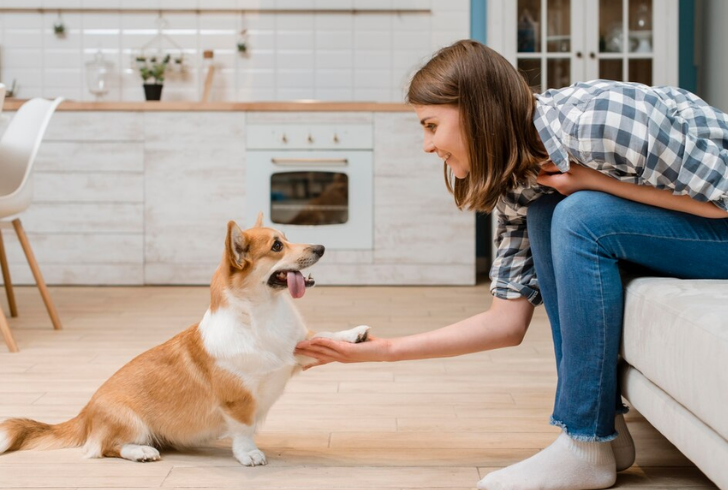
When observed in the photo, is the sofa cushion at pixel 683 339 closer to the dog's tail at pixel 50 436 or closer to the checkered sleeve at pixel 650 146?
the checkered sleeve at pixel 650 146

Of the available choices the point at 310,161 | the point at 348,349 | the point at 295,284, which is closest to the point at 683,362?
the point at 348,349

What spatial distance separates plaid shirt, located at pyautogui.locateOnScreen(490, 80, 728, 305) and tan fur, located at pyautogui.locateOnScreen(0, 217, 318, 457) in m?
0.58

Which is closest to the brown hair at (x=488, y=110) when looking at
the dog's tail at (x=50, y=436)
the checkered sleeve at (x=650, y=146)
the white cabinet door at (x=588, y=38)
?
the checkered sleeve at (x=650, y=146)

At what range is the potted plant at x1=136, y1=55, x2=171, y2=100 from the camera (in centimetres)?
459


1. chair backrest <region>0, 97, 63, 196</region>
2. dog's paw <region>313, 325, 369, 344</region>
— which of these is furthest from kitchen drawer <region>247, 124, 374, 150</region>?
dog's paw <region>313, 325, 369, 344</region>

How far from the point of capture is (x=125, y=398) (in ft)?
5.45

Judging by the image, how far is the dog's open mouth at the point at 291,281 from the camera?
1.63m

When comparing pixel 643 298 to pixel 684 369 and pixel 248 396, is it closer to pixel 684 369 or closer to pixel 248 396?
pixel 684 369

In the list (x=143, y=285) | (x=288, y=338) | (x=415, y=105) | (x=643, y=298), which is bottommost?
(x=143, y=285)

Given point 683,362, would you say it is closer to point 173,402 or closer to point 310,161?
point 173,402

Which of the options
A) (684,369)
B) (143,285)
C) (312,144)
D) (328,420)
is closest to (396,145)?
(312,144)

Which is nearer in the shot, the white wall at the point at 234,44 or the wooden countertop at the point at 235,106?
the wooden countertop at the point at 235,106

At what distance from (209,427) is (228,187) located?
9.09 feet

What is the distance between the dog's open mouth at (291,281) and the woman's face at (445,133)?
1.21 feet
